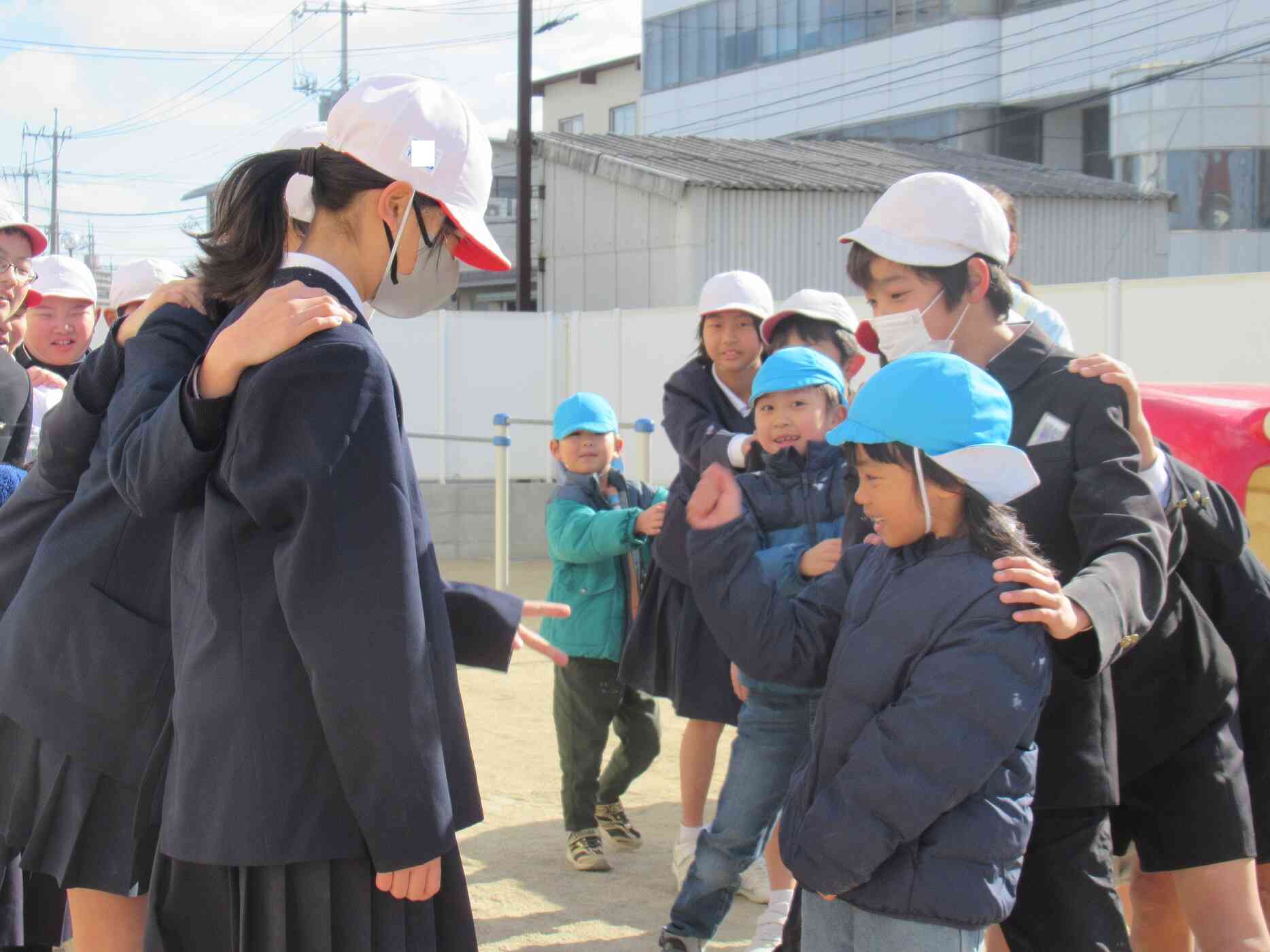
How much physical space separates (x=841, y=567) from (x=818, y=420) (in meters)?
1.11

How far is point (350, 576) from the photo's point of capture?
1.85 metres

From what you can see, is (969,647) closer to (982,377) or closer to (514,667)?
(982,377)

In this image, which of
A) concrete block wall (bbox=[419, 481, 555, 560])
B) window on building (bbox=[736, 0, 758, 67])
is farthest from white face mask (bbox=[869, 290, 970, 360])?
window on building (bbox=[736, 0, 758, 67])

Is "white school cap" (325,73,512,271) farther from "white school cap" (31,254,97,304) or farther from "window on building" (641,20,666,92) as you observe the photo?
"window on building" (641,20,666,92)

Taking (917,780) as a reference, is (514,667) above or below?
below

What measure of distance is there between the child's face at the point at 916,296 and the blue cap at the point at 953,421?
0.31 meters

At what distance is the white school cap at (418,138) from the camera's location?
2.03 m

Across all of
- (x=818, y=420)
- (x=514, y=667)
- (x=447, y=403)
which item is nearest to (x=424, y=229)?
(x=818, y=420)

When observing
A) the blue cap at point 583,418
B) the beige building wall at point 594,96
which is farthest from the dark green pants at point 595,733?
the beige building wall at point 594,96

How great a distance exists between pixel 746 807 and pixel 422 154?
2.14 meters

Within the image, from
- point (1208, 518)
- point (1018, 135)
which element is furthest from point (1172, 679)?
point (1018, 135)

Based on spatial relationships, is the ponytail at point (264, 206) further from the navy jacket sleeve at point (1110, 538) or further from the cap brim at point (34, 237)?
the cap brim at point (34, 237)

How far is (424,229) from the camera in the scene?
2098 millimetres

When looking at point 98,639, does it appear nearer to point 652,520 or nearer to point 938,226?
point 938,226
